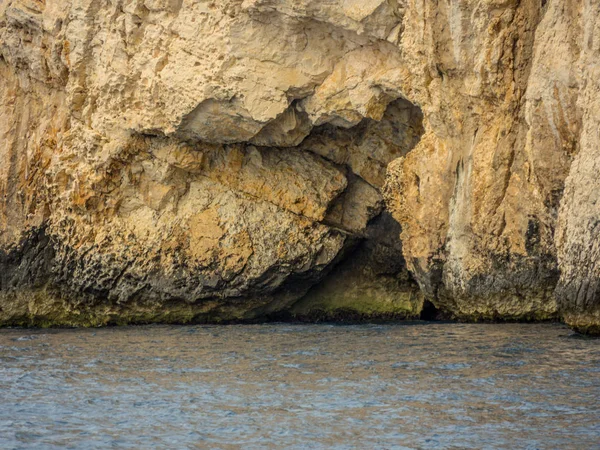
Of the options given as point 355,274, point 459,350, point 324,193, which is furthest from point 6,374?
point 355,274

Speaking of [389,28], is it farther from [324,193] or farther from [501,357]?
[501,357]

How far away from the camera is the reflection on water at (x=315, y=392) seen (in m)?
9.43

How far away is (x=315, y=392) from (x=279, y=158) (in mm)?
11906

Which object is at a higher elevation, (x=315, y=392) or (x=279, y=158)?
(x=279, y=158)

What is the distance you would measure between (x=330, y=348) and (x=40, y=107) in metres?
11.8

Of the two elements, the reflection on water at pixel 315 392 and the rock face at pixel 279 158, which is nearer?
the reflection on water at pixel 315 392

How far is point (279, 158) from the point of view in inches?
902

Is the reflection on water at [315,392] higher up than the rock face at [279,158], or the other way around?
the rock face at [279,158]

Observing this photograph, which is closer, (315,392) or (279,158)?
(315,392)

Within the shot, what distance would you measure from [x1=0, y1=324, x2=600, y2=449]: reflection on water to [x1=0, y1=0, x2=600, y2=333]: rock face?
2.79 meters

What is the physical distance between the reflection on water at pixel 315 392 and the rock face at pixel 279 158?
9.16 ft

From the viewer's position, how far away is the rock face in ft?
58.5

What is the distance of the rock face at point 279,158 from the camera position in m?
17.8

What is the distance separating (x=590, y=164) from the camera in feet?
47.2
